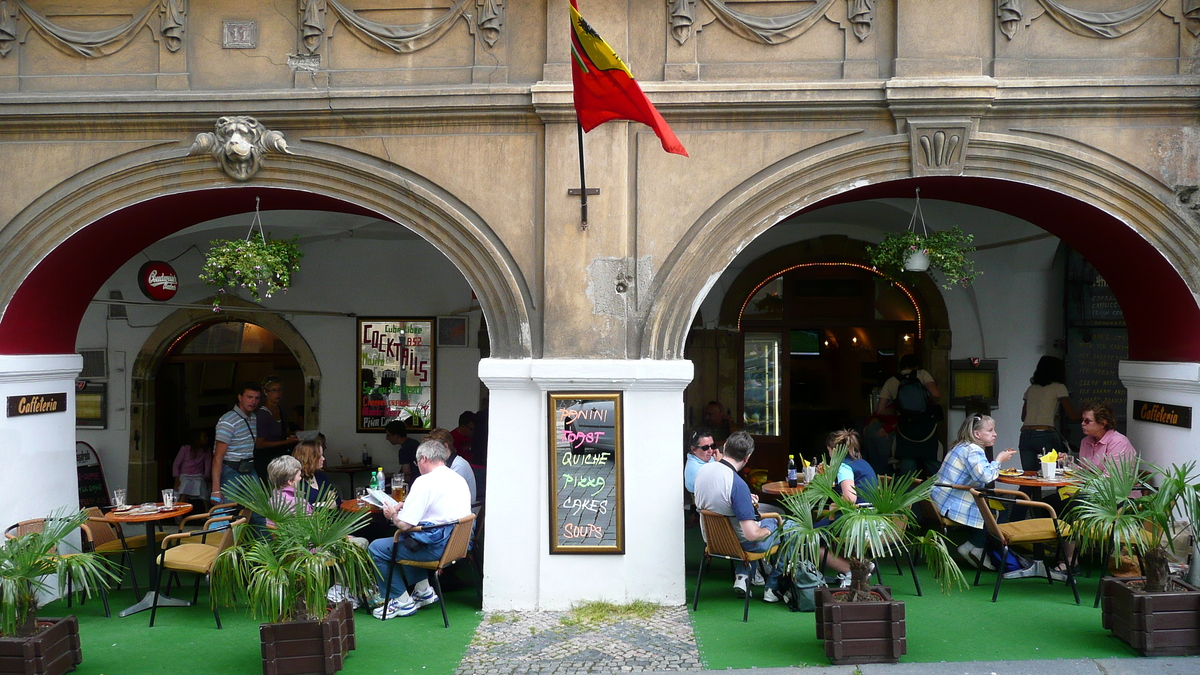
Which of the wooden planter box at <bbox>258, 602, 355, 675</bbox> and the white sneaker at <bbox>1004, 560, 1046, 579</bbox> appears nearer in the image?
the wooden planter box at <bbox>258, 602, 355, 675</bbox>

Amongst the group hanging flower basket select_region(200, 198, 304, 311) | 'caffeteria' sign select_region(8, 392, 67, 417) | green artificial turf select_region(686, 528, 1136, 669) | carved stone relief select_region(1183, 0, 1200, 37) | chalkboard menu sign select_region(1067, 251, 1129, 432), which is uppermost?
carved stone relief select_region(1183, 0, 1200, 37)

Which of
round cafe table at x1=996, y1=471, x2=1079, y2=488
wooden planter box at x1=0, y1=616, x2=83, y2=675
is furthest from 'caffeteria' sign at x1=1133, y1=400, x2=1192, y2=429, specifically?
wooden planter box at x1=0, y1=616, x2=83, y2=675

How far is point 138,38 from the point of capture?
685 centimetres

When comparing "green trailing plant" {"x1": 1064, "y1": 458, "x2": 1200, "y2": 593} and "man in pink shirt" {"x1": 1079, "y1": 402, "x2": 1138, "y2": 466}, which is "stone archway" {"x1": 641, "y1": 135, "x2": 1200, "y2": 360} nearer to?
"man in pink shirt" {"x1": 1079, "y1": 402, "x2": 1138, "y2": 466}

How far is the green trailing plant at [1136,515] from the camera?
5297 millimetres

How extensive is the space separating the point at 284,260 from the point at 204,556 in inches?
85.9

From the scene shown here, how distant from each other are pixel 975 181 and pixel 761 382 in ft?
13.1

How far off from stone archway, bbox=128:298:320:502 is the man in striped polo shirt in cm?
207

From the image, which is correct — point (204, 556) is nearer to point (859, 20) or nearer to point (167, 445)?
point (167, 445)

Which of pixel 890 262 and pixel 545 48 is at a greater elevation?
pixel 545 48

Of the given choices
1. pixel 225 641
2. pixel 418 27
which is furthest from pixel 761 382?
pixel 225 641

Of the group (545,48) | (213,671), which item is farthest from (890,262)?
(213,671)

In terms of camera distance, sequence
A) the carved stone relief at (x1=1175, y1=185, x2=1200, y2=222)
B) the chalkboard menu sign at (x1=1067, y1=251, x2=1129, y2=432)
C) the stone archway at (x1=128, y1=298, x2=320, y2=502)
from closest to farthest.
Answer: the carved stone relief at (x1=1175, y1=185, x2=1200, y2=222) → the chalkboard menu sign at (x1=1067, y1=251, x2=1129, y2=432) → the stone archway at (x1=128, y1=298, x2=320, y2=502)

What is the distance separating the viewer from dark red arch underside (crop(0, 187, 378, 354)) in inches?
277
